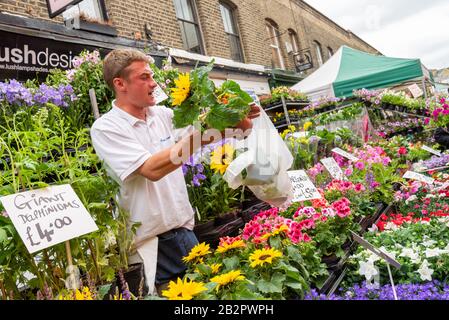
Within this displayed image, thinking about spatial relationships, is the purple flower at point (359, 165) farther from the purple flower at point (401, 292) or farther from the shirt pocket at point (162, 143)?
the shirt pocket at point (162, 143)

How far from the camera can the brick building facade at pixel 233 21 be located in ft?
21.4

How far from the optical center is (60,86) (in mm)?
3154

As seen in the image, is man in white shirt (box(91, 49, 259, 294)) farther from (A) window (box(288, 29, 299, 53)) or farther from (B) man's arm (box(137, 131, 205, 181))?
(A) window (box(288, 29, 299, 53))

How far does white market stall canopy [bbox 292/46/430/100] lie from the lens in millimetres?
10344

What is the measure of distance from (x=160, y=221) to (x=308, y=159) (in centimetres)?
196

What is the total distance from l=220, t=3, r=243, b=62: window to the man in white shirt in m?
8.99

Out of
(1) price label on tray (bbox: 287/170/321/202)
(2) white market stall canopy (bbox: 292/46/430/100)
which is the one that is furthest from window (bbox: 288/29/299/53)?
(1) price label on tray (bbox: 287/170/321/202)

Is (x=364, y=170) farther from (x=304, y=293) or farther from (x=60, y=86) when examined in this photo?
(x=60, y=86)

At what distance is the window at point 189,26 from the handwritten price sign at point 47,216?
7.54 m

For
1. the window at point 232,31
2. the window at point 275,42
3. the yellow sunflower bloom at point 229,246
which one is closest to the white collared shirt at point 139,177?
the yellow sunflower bloom at point 229,246

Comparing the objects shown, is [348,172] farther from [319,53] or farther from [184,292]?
[319,53]

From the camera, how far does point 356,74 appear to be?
11.1 metres

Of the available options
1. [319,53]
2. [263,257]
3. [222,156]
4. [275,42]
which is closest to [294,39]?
[275,42]

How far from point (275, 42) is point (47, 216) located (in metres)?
13.0
